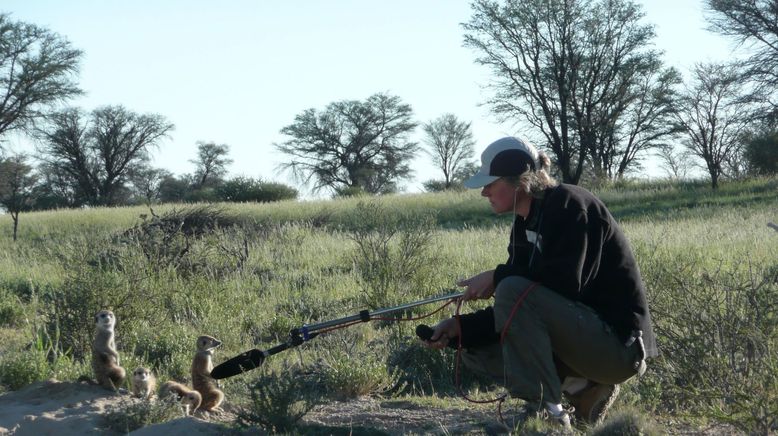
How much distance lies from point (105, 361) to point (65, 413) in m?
0.61

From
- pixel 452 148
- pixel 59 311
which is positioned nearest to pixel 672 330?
pixel 59 311

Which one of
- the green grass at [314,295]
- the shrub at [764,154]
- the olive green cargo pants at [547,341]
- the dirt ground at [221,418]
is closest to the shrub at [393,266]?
the green grass at [314,295]

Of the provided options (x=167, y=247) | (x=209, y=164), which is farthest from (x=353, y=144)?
(x=167, y=247)

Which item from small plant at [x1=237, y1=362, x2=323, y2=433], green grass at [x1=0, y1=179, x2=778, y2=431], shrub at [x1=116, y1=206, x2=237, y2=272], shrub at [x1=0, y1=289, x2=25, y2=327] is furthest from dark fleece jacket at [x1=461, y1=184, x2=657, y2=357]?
shrub at [x1=0, y1=289, x2=25, y2=327]

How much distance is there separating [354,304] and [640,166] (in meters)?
31.6

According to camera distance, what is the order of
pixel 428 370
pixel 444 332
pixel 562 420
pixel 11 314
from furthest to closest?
Result: pixel 11 314 → pixel 428 370 → pixel 444 332 → pixel 562 420

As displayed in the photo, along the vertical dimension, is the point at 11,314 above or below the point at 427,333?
below

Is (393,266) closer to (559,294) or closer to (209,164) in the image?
(559,294)

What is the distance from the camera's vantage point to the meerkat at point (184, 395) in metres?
5.48

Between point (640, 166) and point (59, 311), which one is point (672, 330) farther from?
point (640, 166)

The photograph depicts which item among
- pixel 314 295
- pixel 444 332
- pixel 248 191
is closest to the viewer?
pixel 444 332

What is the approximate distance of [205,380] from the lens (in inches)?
229

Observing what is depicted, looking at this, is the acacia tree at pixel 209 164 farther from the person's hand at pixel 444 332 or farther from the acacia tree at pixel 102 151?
the person's hand at pixel 444 332

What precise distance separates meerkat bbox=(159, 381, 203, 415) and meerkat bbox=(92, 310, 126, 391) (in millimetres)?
347
